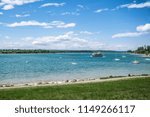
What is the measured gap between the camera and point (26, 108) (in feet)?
30.8

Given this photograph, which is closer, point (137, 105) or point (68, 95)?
point (137, 105)

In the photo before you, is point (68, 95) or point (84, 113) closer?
point (84, 113)

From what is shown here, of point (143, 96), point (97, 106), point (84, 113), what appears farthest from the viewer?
point (143, 96)

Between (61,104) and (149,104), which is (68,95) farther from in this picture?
(149,104)

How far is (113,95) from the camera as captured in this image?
512 inches

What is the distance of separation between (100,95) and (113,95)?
623mm

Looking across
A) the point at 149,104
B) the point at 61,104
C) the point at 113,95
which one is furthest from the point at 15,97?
the point at 149,104

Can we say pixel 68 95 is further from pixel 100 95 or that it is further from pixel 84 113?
pixel 84 113

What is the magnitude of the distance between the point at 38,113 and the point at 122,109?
2867 mm

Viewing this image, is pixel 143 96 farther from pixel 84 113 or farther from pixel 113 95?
pixel 84 113

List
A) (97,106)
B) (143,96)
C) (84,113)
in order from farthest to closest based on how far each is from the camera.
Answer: (143,96) → (97,106) → (84,113)

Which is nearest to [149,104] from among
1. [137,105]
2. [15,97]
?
[137,105]

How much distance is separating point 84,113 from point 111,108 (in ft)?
3.43

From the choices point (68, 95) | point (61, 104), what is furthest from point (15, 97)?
point (61, 104)
